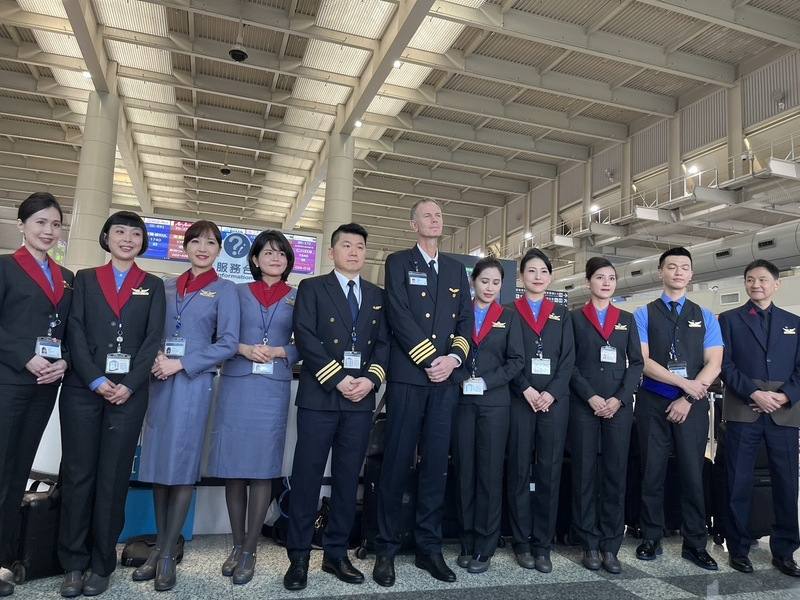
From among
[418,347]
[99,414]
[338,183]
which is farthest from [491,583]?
[338,183]

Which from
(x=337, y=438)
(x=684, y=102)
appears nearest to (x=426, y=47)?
(x=684, y=102)

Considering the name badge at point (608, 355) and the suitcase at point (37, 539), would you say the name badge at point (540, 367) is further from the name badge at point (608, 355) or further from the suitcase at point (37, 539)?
the suitcase at point (37, 539)

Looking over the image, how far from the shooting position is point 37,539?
2.54m

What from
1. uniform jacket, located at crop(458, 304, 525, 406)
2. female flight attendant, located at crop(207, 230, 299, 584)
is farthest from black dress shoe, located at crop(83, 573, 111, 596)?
uniform jacket, located at crop(458, 304, 525, 406)

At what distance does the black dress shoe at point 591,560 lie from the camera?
3.04 metres

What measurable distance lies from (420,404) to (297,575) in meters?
0.98

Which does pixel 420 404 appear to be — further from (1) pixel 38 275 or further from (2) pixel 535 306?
(1) pixel 38 275

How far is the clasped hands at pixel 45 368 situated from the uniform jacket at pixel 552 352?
7.33ft

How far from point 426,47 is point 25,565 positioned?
1043 cm

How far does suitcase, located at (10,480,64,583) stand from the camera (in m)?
2.53

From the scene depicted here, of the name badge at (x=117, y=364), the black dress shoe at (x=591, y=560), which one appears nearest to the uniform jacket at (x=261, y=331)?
the name badge at (x=117, y=364)

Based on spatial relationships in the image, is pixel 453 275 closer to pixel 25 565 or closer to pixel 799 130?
pixel 25 565

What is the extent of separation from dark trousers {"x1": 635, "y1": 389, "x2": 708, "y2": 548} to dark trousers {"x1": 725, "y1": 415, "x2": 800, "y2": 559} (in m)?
0.18

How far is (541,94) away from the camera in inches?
522
